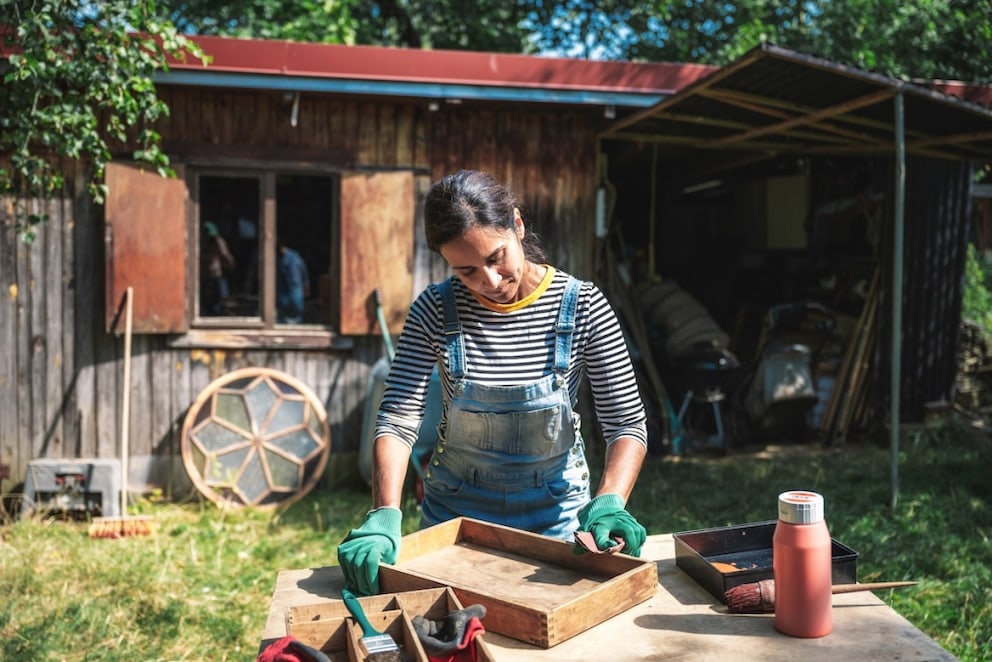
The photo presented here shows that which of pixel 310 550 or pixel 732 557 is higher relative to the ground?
pixel 732 557

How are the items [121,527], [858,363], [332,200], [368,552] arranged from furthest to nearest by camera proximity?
[858,363] → [332,200] → [121,527] → [368,552]

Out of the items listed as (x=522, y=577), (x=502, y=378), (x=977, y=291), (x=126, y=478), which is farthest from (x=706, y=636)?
(x=977, y=291)

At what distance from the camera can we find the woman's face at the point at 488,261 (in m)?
2.35

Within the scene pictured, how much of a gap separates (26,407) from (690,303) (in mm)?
5805

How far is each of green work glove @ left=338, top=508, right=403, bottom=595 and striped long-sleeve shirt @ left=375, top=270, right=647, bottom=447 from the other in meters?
0.32

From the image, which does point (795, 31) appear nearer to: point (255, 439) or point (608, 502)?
point (255, 439)

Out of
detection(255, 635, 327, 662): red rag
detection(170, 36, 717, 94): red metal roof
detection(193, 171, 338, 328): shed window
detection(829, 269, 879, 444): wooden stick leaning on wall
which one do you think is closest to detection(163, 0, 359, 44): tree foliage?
detection(193, 171, 338, 328): shed window

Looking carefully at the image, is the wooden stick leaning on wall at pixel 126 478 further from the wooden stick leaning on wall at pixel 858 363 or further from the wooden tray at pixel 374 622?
the wooden stick leaning on wall at pixel 858 363

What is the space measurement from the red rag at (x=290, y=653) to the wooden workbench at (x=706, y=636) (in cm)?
23

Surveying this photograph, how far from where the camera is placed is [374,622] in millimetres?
1820

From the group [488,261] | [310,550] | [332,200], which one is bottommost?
[310,550]

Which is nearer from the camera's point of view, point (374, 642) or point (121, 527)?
point (374, 642)

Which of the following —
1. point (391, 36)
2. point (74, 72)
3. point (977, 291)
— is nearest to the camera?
point (74, 72)

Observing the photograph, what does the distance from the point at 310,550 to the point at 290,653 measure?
4270mm
